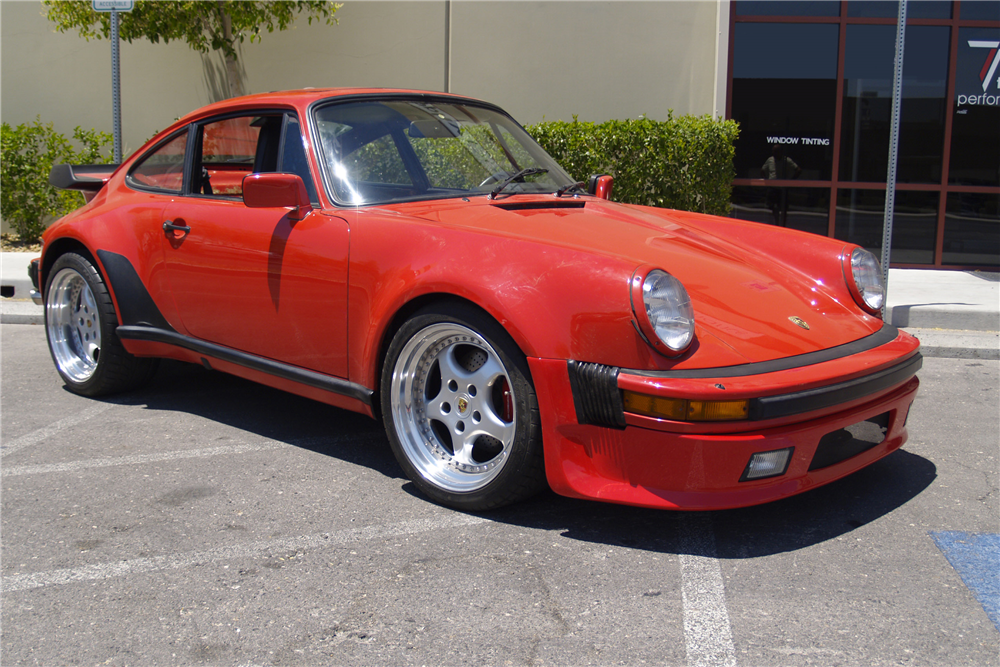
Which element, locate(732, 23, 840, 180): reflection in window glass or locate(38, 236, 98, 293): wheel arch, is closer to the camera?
locate(38, 236, 98, 293): wheel arch

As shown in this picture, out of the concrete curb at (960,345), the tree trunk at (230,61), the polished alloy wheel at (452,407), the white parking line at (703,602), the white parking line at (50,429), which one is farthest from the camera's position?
the tree trunk at (230,61)

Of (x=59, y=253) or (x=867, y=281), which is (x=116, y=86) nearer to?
(x=59, y=253)

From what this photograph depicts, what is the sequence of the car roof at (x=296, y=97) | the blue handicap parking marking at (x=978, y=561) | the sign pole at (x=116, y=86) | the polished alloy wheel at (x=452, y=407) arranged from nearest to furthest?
the blue handicap parking marking at (x=978, y=561), the polished alloy wheel at (x=452, y=407), the car roof at (x=296, y=97), the sign pole at (x=116, y=86)

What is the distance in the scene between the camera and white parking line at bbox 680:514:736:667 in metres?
2.17

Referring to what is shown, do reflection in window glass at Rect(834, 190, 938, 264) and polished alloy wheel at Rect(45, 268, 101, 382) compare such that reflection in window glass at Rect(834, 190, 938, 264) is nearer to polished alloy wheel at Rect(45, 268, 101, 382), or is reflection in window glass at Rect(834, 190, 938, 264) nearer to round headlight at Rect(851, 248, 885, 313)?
round headlight at Rect(851, 248, 885, 313)

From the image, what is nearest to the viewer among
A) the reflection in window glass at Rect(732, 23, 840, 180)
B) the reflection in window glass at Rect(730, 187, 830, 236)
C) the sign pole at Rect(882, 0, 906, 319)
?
the sign pole at Rect(882, 0, 906, 319)

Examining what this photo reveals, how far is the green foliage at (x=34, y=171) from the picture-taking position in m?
9.68

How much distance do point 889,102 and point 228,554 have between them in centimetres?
923

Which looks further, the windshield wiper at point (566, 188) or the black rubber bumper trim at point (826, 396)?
the windshield wiper at point (566, 188)

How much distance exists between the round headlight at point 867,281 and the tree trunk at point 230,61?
732 centimetres

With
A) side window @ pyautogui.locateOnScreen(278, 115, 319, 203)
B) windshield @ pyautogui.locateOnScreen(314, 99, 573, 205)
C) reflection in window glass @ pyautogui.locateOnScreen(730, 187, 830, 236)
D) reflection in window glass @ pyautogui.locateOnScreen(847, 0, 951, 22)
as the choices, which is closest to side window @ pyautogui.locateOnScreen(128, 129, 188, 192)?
side window @ pyautogui.locateOnScreen(278, 115, 319, 203)

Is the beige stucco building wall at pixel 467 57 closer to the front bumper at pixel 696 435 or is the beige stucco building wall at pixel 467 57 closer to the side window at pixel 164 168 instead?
the side window at pixel 164 168

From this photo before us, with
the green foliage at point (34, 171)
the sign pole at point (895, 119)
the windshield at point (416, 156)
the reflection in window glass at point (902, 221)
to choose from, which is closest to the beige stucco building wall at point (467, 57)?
the green foliage at point (34, 171)

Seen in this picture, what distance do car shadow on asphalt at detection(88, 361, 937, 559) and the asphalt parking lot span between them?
10mm
